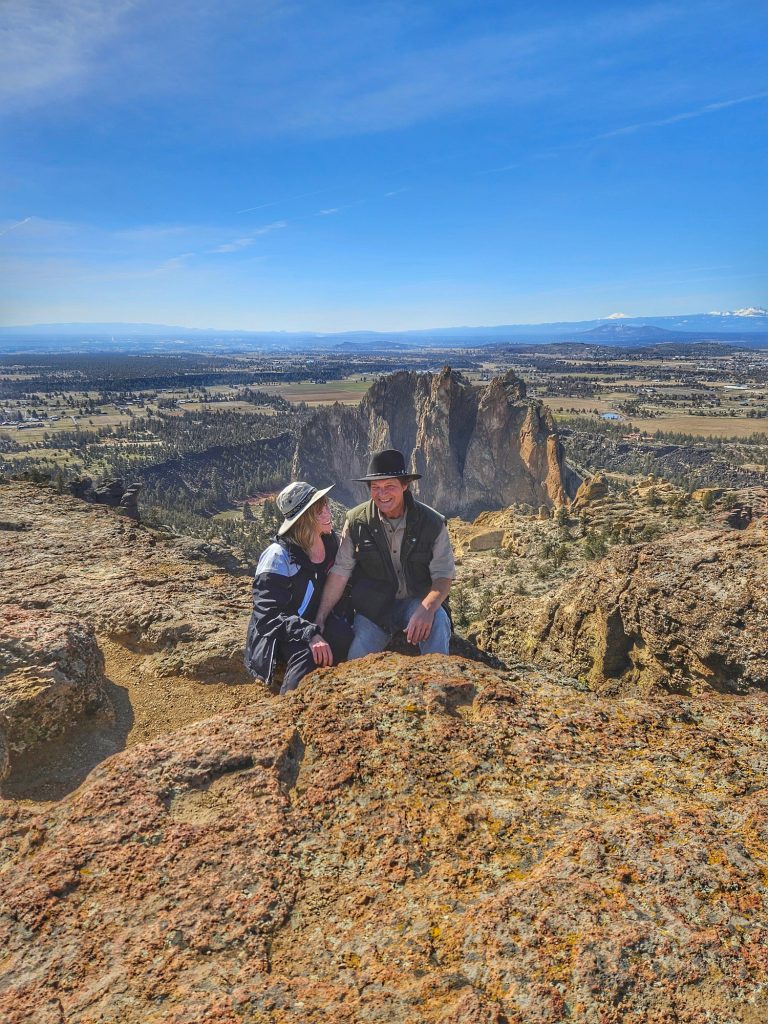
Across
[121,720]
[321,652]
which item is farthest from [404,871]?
[121,720]

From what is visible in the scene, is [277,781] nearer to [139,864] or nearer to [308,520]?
[139,864]

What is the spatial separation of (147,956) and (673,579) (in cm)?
635

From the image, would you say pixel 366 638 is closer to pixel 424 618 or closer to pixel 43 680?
pixel 424 618

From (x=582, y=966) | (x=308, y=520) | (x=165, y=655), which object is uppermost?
(x=308, y=520)

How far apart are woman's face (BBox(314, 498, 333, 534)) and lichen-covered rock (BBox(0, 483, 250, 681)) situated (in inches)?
74.8

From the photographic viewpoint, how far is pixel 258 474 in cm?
10138

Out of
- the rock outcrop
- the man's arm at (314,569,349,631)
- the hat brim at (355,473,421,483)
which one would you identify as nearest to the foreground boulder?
the man's arm at (314,569,349,631)

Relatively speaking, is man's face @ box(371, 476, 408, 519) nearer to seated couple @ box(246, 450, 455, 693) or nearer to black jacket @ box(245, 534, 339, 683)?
seated couple @ box(246, 450, 455, 693)

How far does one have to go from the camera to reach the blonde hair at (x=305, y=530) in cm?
543

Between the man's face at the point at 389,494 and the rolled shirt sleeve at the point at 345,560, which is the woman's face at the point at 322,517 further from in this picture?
the man's face at the point at 389,494

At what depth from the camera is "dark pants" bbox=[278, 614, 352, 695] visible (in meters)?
4.84

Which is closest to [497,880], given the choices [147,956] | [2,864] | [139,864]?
[147,956]

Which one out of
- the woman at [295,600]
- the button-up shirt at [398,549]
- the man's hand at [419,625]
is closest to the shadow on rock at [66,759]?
the woman at [295,600]

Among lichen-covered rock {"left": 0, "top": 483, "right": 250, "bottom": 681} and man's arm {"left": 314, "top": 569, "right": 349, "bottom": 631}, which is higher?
man's arm {"left": 314, "top": 569, "right": 349, "bottom": 631}
